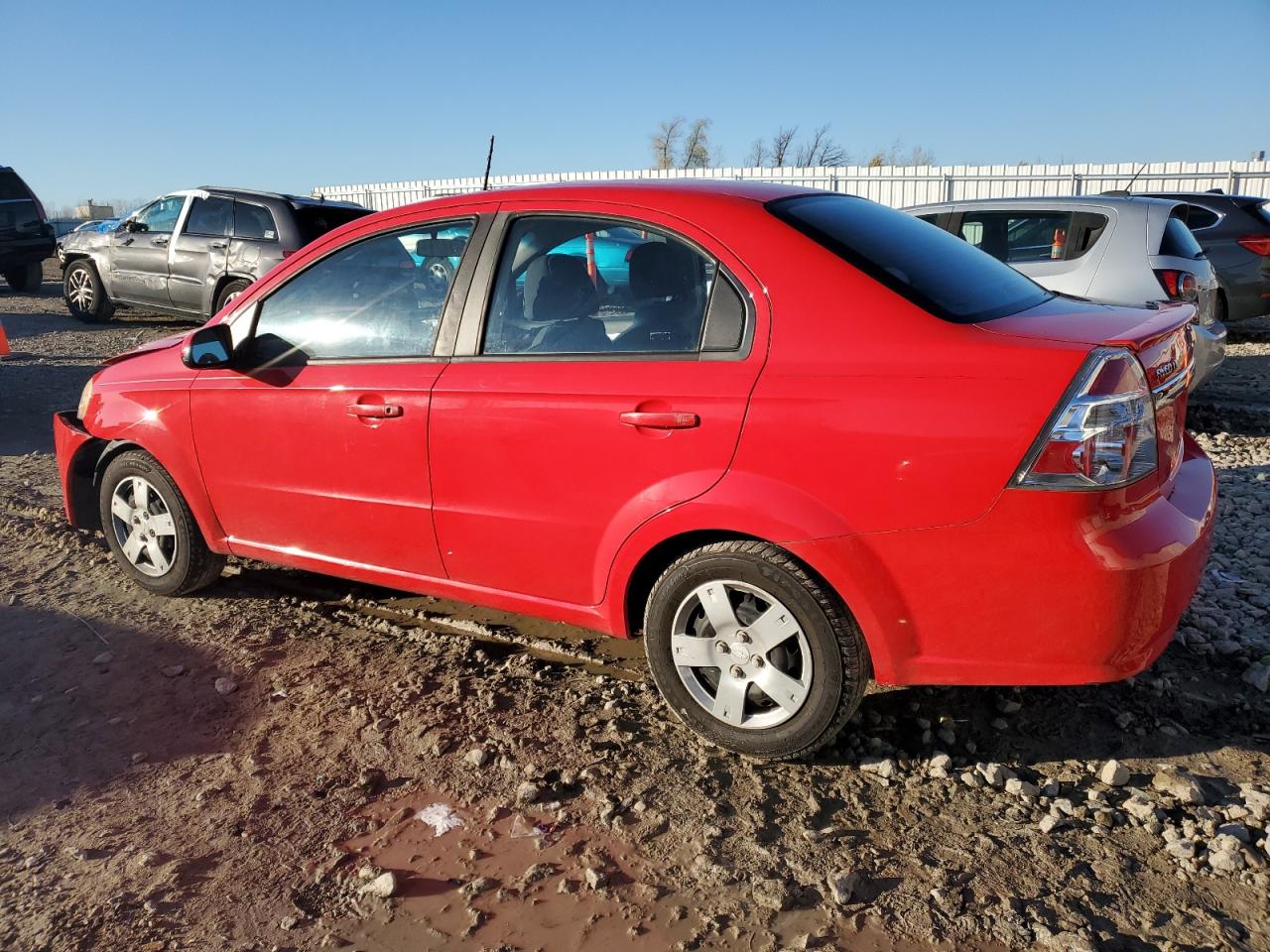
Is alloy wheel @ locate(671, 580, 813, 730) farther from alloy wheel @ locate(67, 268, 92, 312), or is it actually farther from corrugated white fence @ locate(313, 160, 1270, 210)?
corrugated white fence @ locate(313, 160, 1270, 210)

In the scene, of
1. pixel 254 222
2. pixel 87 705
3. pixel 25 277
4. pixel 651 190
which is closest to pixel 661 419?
pixel 651 190

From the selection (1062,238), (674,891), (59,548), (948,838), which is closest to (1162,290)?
(1062,238)

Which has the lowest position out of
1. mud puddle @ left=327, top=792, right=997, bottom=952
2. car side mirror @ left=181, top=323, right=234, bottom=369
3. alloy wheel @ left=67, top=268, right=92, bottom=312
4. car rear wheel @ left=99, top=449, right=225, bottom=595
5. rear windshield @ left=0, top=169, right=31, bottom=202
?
mud puddle @ left=327, top=792, right=997, bottom=952

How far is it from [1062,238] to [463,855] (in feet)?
22.3

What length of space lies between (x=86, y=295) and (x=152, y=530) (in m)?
11.3

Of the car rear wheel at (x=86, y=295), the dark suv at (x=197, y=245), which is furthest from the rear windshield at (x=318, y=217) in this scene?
the car rear wheel at (x=86, y=295)

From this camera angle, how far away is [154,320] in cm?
1473

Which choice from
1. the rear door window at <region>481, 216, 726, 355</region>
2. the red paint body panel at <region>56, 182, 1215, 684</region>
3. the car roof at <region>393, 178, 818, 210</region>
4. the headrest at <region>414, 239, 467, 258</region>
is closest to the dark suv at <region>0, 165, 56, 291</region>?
the red paint body panel at <region>56, 182, 1215, 684</region>

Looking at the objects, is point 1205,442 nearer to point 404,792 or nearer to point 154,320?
point 404,792

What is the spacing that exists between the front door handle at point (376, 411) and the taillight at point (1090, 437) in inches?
83.4

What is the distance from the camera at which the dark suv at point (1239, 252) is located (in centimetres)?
1071

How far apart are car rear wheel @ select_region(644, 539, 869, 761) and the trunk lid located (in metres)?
0.93

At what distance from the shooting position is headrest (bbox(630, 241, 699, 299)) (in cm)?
311

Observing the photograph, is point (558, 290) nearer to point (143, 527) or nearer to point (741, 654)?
point (741, 654)
